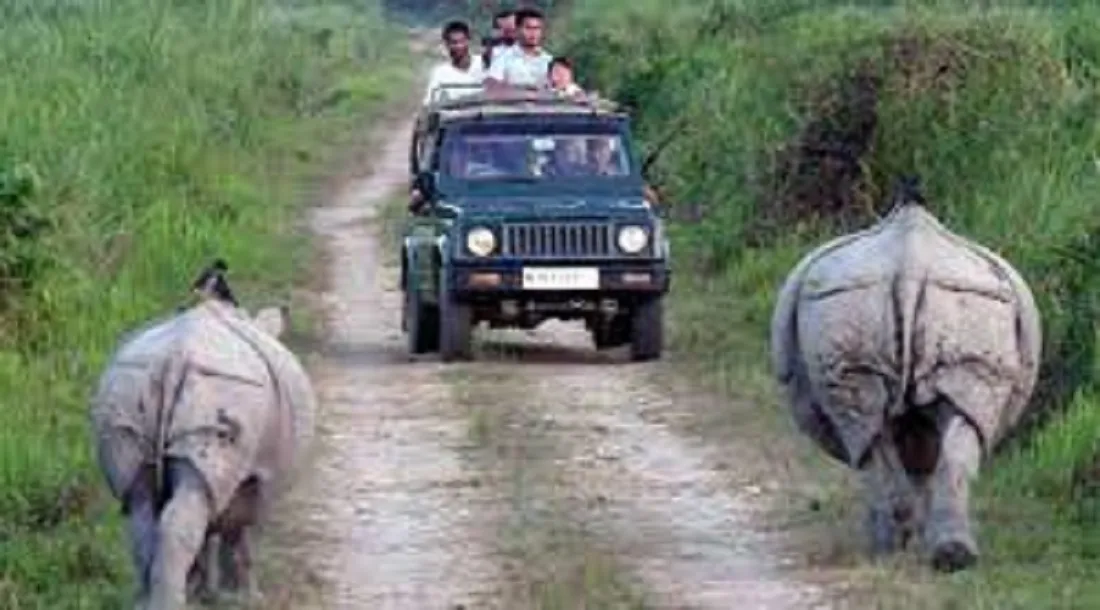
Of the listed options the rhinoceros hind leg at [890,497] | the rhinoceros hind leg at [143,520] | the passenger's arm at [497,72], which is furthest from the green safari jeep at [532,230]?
the rhinoceros hind leg at [143,520]

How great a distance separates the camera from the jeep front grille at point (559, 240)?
60.4 ft

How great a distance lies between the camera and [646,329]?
1852 centimetres

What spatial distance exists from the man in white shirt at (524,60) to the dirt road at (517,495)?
345 centimetres

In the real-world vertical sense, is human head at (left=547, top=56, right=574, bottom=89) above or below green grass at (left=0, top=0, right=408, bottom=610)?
above

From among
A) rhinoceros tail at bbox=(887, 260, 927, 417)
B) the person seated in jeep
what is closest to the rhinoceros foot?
rhinoceros tail at bbox=(887, 260, 927, 417)

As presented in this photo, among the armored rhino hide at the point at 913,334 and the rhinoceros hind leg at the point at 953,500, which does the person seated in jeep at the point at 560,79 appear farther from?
the rhinoceros hind leg at the point at 953,500

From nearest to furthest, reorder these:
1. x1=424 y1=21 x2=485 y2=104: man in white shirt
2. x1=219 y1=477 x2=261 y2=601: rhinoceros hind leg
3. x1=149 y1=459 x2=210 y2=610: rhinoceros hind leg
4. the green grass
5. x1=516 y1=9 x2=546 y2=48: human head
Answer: x1=149 y1=459 x2=210 y2=610: rhinoceros hind leg, x1=219 y1=477 x2=261 y2=601: rhinoceros hind leg, the green grass, x1=424 y1=21 x2=485 y2=104: man in white shirt, x1=516 y1=9 x2=546 y2=48: human head

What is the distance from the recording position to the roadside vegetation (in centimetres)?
1202

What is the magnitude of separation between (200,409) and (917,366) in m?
2.80

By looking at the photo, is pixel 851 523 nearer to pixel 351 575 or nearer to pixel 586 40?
pixel 351 575

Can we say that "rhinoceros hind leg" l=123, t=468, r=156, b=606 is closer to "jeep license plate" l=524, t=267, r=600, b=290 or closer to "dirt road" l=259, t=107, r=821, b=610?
"dirt road" l=259, t=107, r=821, b=610

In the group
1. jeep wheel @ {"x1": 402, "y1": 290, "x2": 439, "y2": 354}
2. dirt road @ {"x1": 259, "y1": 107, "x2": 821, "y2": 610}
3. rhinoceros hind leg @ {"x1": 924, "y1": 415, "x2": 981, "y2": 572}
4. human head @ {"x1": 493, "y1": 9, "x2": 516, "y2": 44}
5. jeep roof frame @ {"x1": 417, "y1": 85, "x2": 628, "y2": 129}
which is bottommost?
jeep wheel @ {"x1": 402, "y1": 290, "x2": 439, "y2": 354}

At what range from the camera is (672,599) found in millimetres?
10812

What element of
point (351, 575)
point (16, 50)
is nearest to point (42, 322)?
point (351, 575)
